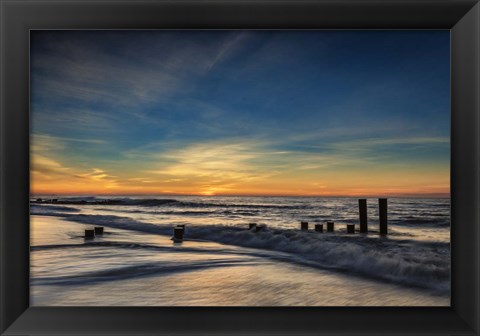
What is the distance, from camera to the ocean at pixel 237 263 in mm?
1785

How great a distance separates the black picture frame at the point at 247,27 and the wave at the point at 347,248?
0.74 m

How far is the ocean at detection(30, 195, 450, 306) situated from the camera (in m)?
1.79

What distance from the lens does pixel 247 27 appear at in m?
1.20

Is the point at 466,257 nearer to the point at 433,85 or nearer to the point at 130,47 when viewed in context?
the point at 433,85

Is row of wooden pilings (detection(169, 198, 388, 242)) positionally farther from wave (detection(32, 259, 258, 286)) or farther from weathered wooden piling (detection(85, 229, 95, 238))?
wave (detection(32, 259, 258, 286))

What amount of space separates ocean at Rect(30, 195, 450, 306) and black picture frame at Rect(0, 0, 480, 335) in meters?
0.15

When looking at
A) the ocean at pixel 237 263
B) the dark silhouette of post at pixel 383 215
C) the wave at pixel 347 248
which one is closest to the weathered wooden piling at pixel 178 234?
the ocean at pixel 237 263

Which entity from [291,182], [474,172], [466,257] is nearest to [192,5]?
[474,172]

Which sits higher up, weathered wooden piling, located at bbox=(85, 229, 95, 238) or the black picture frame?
the black picture frame

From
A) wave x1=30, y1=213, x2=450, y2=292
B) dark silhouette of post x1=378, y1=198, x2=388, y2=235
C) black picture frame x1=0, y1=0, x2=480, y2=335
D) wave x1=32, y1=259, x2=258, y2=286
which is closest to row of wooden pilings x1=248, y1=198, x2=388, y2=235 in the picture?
dark silhouette of post x1=378, y1=198, x2=388, y2=235

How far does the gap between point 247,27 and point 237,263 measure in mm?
1904

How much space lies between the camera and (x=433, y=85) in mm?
2121

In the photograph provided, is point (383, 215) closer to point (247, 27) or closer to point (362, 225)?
point (362, 225)

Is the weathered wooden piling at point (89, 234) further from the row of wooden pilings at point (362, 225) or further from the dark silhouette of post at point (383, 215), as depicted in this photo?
the dark silhouette of post at point (383, 215)
